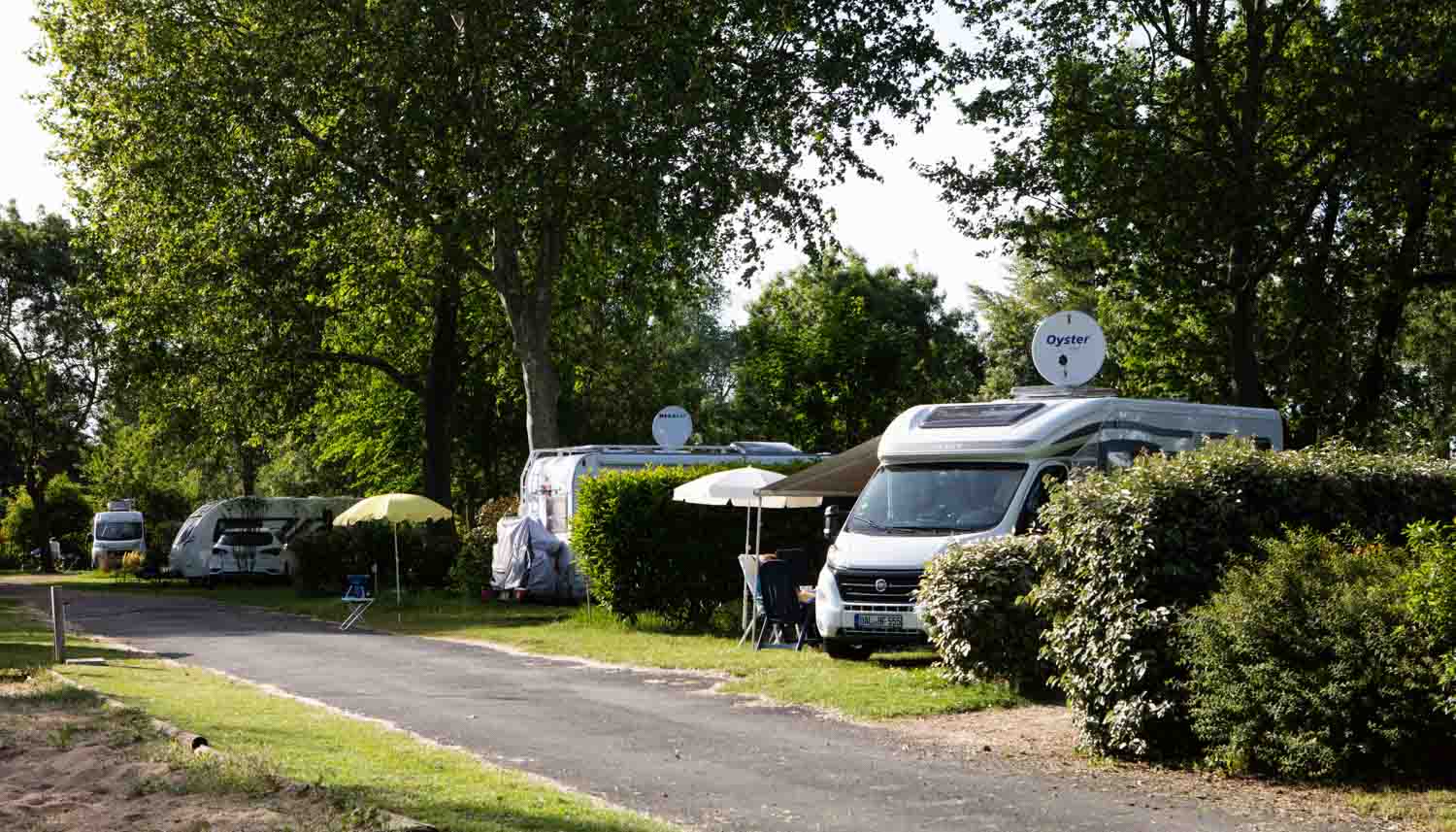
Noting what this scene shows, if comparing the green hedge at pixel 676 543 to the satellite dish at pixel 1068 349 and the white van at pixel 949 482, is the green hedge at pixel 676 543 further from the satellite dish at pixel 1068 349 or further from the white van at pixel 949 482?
the white van at pixel 949 482

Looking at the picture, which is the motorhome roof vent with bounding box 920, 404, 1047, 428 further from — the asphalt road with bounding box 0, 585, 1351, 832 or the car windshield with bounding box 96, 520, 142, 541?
the car windshield with bounding box 96, 520, 142, 541

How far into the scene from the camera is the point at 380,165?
2920 cm

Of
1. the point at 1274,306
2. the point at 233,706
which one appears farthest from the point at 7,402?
the point at 233,706

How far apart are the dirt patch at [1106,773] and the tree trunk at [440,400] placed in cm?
2548

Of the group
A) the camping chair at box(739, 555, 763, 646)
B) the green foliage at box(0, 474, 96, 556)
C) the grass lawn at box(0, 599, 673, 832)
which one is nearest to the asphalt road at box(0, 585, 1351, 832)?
the grass lawn at box(0, 599, 673, 832)

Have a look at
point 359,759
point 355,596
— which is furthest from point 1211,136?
point 359,759

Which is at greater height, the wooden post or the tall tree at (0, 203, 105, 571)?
the tall tree at (0, 203, 105, 571)

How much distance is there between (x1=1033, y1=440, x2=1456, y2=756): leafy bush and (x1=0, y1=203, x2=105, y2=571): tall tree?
174ft

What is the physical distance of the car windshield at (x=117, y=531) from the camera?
58.8 m

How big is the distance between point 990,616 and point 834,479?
5814 mm

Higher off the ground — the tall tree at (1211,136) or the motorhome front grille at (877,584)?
the tall tree at (1211,136)

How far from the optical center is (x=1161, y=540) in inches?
417

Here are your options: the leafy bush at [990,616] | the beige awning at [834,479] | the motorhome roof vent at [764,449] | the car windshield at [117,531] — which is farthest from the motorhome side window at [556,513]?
the car windshield at [117,531]

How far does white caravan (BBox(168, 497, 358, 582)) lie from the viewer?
130 feet
